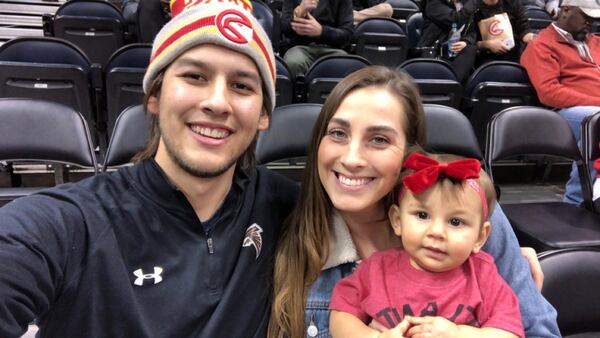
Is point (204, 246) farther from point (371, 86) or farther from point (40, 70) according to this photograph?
point (40, 70)

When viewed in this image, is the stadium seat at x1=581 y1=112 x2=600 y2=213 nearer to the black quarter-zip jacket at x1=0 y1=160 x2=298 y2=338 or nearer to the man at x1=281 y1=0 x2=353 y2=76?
the man at x1=281 y1=0 x2=353 y2=76

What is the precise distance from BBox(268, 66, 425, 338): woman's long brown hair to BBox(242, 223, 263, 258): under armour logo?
7 centimetres

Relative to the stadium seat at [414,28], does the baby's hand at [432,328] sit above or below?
below

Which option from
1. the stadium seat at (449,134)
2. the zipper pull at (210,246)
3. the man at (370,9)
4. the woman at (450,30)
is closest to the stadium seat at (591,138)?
the stadium seat at (449,134)

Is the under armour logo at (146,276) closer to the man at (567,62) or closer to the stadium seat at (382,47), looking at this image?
the man at (567,62)

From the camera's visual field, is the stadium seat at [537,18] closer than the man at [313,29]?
No

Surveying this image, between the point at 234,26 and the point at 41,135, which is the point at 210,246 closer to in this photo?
the point at 234,26

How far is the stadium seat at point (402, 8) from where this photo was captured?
7168mm

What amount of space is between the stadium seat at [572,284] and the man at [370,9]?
5.14 m

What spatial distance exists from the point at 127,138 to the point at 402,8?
635 centimetres

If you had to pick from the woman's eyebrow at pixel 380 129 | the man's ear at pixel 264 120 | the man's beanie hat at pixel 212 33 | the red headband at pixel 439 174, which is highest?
the man's beanie hat at pixel 212 33

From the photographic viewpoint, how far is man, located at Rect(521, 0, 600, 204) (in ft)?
12.5

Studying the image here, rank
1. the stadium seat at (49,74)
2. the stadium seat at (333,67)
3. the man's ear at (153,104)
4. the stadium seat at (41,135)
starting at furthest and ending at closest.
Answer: the stadium seat at (333,67) < the stadium seat at (49,74) < the stadium seat at (41,135) < the man's ear at (153,104)

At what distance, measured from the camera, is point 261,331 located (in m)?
1.20
